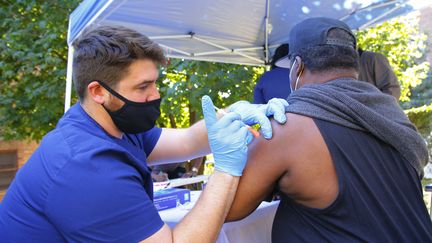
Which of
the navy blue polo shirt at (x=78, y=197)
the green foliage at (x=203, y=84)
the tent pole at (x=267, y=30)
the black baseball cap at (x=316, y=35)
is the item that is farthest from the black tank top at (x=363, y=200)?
the green foliage at (x=203, y=84)

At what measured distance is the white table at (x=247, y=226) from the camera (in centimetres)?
170

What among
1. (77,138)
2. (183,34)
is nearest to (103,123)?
(77,138)

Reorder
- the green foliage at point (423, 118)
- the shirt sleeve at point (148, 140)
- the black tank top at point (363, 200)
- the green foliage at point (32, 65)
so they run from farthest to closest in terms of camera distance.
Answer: the green foliage at point (423, 118), the green foliage at point (32, 65), the shirt sleeve at point (148, 140), the black tank top at point (363, 200)

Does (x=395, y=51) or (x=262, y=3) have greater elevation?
(x=262, y=3)

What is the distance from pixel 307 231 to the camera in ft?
4.39

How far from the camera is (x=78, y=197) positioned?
1.17 metres

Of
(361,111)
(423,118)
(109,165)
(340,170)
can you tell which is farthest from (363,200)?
(423,118)

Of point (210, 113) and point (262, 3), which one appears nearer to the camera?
point (210, 113)

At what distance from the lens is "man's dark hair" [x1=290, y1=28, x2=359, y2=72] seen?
1468 mm

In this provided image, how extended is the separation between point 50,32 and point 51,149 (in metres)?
4.93

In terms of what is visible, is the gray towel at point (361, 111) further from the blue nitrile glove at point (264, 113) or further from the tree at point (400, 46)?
the tree at point (400, 46)

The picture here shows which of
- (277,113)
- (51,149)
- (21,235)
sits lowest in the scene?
(21,235)

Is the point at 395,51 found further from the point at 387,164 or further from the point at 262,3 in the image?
the point at 387,164

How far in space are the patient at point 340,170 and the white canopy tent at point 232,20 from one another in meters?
2.67
